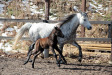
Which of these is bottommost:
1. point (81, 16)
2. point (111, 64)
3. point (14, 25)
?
point (111, 64)

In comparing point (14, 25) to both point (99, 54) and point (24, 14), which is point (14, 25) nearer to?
point (24, 14)

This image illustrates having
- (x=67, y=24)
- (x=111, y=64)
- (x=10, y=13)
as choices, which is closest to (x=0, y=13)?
(x=10, y=13)

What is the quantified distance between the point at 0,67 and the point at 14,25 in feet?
21.0

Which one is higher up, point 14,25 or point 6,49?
point 14,25

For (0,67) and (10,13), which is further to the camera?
(10,13)

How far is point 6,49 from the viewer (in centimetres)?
930

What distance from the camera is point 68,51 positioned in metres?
8.52

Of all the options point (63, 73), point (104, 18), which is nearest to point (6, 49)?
point (63, 73)

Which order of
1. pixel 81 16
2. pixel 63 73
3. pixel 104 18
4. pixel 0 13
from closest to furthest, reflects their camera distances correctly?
1. pixel 63 73
2. pixel 81 16
3. pixel 104 18
4. pixel 0 13

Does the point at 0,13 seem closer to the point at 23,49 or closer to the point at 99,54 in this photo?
the point at 23,49

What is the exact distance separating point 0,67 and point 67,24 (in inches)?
107

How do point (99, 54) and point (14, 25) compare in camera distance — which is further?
point (14, 25)

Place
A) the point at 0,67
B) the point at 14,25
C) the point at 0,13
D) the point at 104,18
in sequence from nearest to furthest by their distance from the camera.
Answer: the point at 0,67, the point at 14,25, the point at 104,18, the point at 0,13

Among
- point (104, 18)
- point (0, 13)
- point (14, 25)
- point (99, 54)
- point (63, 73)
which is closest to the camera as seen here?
point (63, 73)
